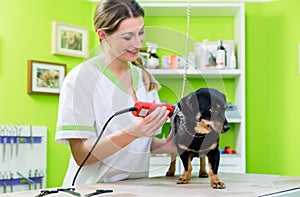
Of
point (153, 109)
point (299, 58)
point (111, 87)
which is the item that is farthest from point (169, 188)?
point (299, 58)

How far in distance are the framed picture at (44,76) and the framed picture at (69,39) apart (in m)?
0.10

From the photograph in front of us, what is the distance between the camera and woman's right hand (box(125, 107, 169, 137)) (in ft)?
4.01

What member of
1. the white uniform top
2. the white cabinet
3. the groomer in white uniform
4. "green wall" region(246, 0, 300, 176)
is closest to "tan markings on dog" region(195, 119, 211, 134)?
the groomer in white uniform

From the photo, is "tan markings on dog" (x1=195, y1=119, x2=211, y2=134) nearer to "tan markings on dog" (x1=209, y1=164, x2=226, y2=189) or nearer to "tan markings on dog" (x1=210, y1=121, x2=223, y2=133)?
"tan markings on dog" (x1=210, y1=121, x2=223, y2=133)

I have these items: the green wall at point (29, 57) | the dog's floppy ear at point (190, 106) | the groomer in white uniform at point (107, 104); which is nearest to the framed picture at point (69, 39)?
the green wall at point (29, 57)

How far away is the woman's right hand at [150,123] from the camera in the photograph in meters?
1.22

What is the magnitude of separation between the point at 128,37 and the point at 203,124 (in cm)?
43

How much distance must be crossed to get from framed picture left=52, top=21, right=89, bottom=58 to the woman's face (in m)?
1.60

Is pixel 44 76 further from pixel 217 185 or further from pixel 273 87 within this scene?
pixel 217 185

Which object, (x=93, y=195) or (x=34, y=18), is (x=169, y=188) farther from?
(x=34, y=18)

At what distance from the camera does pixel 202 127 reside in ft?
3.86

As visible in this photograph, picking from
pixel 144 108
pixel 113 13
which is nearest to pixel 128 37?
pixel 113 13

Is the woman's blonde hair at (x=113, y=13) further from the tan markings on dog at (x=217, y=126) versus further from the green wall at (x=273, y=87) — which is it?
the green wall at (x=273, y=87)

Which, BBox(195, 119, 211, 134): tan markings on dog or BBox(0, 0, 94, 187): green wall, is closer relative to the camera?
BBox(195, 119, 211, 134): tan markings on dog
